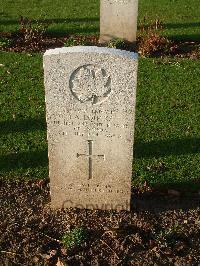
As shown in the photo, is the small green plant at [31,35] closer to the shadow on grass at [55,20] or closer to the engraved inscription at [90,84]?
the shadow on grass at [55,20]

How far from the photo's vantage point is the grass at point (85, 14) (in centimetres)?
1090

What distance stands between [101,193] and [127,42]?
569 centimetres

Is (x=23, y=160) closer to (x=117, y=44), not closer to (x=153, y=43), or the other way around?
(x=117, y=44)

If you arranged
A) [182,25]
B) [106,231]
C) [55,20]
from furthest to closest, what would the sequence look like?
1. [55,20]
2. [182,25]
3. [106,231]

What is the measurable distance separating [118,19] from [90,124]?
5.79 metres

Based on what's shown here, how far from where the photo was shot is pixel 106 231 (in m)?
4.79

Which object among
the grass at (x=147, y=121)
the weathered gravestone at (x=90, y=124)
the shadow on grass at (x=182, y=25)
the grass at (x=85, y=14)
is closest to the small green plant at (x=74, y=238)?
the weathered gravestone at (x=90, y=124)

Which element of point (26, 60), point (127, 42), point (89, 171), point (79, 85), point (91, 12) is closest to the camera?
point (79, 85)

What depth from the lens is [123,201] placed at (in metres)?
5.07

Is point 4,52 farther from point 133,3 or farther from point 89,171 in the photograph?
point 89,171

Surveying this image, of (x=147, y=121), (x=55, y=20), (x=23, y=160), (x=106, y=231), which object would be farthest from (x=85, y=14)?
(x=106, y=231)

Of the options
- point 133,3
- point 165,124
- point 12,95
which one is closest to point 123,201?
point 165,124

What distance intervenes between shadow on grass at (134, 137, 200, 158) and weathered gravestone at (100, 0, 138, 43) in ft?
13.3

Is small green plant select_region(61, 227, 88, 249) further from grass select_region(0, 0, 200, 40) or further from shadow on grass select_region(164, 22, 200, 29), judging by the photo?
shadow on grass select_region(164, 22, 200, 29)
